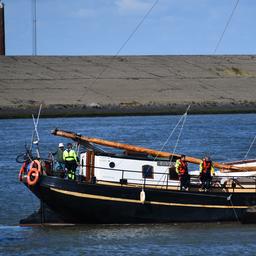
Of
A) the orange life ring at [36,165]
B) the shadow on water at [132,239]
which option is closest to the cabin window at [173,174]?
the shadow on water at [132,239]

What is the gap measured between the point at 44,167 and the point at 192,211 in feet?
14.8

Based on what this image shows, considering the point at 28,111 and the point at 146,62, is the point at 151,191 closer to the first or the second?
the point at 28,111

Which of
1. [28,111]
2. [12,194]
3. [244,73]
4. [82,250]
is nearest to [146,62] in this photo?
→ [244,73]

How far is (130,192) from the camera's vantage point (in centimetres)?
3212

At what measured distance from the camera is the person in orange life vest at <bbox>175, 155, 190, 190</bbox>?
1273 inches

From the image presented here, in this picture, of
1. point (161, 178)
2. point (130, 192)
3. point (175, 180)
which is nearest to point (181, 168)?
point (175, 180)

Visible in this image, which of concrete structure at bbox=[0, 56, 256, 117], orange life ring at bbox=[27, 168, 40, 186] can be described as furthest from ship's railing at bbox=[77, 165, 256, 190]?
concrete structure at bbox=[0, 56, 256, 117]

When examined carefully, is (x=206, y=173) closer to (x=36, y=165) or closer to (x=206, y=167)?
(x=206, y=167)

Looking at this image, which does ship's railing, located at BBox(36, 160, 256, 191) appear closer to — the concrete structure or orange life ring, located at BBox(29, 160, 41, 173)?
orange life ring, located at BBox(29, 160, 41, 173)

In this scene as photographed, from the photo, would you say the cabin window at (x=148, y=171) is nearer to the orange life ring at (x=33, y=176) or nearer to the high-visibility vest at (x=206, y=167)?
the high-visibility vest at (x=206, y=167)

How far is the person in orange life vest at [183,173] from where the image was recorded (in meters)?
32.3

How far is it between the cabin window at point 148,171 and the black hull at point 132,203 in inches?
40.5

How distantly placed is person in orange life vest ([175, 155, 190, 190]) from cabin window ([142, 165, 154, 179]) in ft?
3.23

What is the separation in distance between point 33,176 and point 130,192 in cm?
284
